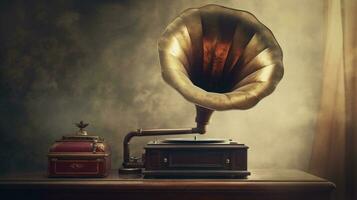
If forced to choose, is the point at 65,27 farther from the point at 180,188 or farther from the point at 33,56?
the point at 180,188

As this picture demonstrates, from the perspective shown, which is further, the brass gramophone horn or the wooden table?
the brass gramophone horn

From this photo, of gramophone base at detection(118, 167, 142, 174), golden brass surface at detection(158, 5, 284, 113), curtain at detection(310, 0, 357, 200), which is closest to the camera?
golden brass surface at detection(158, 5, 284, 113)

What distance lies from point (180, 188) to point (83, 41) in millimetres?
1100

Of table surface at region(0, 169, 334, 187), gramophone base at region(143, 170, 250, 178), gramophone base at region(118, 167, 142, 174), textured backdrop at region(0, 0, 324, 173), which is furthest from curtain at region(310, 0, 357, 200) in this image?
gramophone base at region(118, 167, 142, 174)

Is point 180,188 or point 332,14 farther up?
point 332,14

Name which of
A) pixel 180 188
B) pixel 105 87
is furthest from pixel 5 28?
pixel 180 188

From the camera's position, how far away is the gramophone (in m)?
2.04

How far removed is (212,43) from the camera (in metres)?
2.25

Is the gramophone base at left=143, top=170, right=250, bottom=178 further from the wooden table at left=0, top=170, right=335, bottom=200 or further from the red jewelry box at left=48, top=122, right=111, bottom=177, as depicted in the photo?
the red jewelry box at left=48, top=122, right=111, bottom=177

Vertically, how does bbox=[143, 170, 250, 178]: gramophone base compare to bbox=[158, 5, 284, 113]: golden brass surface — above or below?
below

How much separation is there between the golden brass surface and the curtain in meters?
0.62

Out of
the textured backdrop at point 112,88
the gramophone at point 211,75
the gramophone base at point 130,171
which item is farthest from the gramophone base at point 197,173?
the textured backdrop at point 112,88

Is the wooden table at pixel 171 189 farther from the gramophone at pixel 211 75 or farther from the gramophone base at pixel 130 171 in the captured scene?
the gramophone base at pixel 130 171

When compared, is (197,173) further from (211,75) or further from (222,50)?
(222,50)
